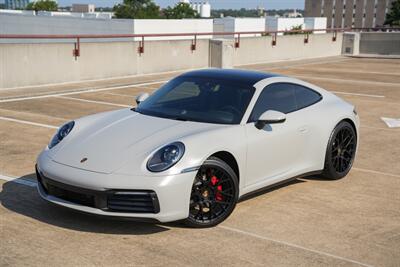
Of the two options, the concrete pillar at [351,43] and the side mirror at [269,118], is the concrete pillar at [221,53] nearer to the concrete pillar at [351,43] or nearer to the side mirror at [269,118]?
the concrete pillar at [351,43]

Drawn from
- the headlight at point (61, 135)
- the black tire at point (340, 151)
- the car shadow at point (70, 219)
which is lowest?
the car shadow at point (70, 219)

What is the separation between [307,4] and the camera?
195m

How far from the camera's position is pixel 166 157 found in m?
5.03

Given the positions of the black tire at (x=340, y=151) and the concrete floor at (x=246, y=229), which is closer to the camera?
the concrete floor at (x=246, y=229)

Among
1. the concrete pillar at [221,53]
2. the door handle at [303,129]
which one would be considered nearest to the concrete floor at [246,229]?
the door handle at [303,129]

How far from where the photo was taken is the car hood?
5070 mm

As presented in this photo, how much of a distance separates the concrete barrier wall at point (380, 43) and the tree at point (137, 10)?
129707mm

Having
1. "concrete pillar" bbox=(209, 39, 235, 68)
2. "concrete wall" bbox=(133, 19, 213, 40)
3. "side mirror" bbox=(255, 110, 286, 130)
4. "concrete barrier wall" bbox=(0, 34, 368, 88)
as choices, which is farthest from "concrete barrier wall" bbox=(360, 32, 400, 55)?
"concrete wall" bbox=(133, 19, 213, 40)

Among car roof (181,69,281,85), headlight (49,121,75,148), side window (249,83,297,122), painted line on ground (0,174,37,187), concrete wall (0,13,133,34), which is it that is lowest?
concrete wall (0,13,133,34)

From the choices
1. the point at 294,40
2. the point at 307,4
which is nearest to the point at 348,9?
the point at 307,4

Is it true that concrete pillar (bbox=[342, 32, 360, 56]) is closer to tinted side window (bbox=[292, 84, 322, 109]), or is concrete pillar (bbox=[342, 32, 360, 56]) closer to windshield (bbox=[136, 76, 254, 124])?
tinted side window (bbox=[292, 84, 322, 109])

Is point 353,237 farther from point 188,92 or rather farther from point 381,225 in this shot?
point 188,92

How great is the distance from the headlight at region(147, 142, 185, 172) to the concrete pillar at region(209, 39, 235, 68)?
51.5 ft

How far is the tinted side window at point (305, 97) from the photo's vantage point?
6.62m
